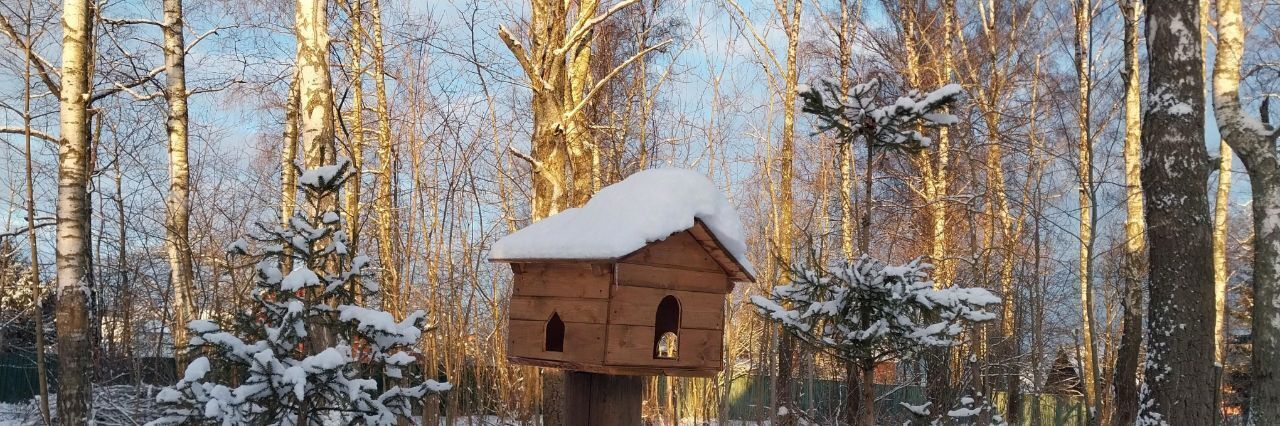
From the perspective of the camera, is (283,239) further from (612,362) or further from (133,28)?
(133,28)

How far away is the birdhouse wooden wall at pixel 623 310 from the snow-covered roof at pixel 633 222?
0.10m

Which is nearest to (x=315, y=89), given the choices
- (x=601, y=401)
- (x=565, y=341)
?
(x=565, y=341)

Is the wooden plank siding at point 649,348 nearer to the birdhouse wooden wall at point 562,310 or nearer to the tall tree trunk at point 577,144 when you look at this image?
the birdhouse wooden wall at point 562,310

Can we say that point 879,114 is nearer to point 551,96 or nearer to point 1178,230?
point 551,96

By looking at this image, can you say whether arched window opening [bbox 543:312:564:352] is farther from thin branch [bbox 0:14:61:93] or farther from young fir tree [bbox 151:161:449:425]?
thin branch [bbox 0:14:61:93]

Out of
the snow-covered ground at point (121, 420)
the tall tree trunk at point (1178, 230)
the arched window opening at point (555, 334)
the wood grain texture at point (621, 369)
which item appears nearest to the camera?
the wood grain texture at point (621, 369)

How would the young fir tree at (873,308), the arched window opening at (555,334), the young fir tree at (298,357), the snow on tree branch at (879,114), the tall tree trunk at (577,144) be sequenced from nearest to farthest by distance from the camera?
1. the young fir tree at (298,357)
2. the arched window opening at (555,334)
3. the young fir tree at (873,308)
4. the snow on tree branch at (879,114)
5. the tall tree trunk at (577,144)

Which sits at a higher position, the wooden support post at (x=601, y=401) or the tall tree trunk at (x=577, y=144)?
the tall tree trunk at (x=577, y=144)

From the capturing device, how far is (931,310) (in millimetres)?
4469

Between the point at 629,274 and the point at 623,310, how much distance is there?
0.13 metres

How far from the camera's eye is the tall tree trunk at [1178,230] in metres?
5.68

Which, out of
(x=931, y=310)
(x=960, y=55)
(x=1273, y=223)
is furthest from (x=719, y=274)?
(x=960, y=55)

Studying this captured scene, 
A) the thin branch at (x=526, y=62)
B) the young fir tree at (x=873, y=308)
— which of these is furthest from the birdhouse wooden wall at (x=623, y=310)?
the thin branch at (x=526, y=62)

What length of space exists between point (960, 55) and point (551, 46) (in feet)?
31.4
